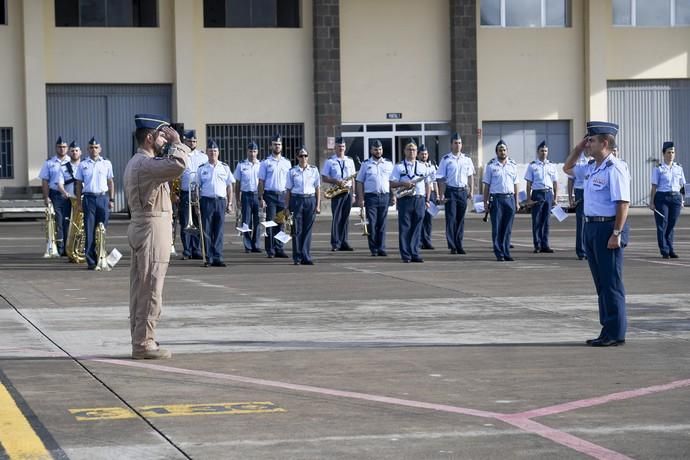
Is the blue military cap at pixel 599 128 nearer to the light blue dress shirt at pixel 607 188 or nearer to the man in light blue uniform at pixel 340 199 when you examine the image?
the light blue dress shirt at pixel 607 188

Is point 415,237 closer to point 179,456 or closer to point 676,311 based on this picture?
point 676,311

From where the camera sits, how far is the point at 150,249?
11812mm

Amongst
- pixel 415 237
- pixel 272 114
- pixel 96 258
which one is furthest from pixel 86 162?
pixel 272 114

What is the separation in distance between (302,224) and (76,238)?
3708 millimetres

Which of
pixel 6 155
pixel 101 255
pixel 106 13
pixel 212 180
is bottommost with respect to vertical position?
pixel 101 255

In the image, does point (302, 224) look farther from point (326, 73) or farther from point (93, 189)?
point (326, 73)

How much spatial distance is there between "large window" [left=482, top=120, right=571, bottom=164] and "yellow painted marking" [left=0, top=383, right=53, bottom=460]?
3417cm

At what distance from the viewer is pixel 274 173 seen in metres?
25.0

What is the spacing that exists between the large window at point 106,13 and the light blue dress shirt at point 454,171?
1709 cm

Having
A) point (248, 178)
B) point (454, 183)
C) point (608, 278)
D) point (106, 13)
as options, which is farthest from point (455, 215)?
point (106, 13)

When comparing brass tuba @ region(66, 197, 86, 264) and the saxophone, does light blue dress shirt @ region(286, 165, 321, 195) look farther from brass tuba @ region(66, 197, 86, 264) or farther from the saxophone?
brass tuba @ region(66, 197, 86, 264)

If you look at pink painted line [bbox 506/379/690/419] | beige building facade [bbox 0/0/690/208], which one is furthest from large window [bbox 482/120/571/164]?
pink painted line [bbox 506/379/690/419]

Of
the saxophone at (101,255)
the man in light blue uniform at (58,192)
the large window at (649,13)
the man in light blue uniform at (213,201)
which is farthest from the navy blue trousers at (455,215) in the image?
the large window at (649,13)

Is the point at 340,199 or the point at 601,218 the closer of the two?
the point at 601,218
